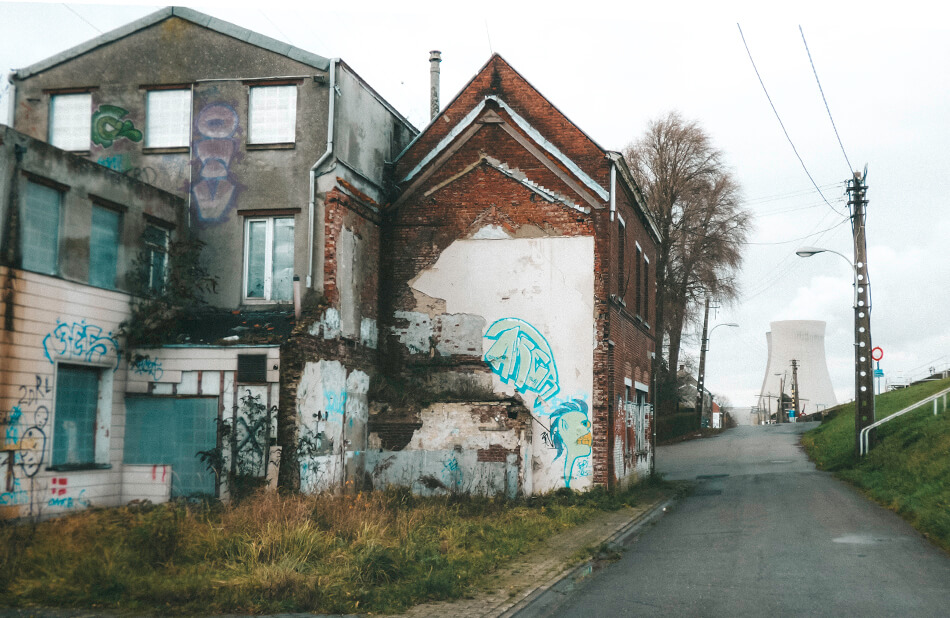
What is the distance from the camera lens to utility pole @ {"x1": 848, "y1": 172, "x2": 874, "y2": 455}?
982 inches

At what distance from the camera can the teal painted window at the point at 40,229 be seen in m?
12.0

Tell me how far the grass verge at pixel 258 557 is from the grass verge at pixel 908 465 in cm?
651

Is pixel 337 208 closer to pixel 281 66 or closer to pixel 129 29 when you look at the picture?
pixel 281 66

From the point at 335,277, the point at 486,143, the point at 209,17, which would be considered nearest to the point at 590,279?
the point at 486,143

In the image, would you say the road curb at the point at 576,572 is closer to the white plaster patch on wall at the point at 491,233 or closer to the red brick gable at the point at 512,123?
the white plaster patch on wall at the point at 491,233

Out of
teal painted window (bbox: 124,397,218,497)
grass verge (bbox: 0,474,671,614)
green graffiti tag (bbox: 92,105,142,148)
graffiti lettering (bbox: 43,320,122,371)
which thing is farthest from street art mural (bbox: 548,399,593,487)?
green graffiti tag (bbox: 92,105,142,148)

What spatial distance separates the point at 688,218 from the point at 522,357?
26.9 meters

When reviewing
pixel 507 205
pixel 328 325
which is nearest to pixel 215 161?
pixel 328 325

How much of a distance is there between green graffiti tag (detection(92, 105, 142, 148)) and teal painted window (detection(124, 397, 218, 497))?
5.52 meters

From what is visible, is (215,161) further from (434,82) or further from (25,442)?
(434,82)

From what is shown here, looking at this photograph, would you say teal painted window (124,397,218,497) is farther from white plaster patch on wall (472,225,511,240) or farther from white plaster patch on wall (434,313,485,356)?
white plaster patch on wall (472,225,511,240)

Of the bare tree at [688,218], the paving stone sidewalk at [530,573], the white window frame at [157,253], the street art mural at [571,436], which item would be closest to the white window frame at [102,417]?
the white window frame at [157,253]

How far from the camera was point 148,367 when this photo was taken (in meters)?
14.3

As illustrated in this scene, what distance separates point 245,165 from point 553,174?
6.43 metres
